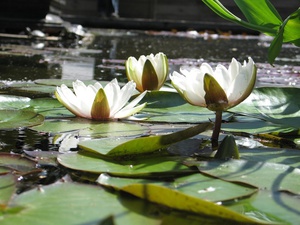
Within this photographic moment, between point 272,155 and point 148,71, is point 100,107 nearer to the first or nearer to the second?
point 148,71

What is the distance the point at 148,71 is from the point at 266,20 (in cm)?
30

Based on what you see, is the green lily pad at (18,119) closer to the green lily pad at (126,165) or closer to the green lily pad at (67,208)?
the green lily pad at (126,165)

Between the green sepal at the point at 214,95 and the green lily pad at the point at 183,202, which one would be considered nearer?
the green lily pad at the point at 183,202

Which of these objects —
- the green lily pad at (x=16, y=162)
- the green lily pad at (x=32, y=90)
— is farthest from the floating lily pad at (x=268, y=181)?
the green lily pad at (x=32, y=90)

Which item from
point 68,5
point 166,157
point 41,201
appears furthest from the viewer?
point 68,5

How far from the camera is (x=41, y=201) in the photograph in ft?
1.98

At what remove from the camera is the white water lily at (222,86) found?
89cm

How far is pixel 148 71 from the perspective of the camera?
4.19 feet

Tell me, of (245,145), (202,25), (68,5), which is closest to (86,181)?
(245,145)

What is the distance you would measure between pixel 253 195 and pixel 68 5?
1330cm

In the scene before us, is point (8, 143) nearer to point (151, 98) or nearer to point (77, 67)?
point (151, 98)

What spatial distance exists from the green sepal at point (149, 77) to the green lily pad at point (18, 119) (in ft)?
0.97

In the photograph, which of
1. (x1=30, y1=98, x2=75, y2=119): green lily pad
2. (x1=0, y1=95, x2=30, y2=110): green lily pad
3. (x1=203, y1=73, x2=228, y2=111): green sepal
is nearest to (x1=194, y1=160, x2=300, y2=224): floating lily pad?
(x1=203, y1=73, x2=228, y2=111): green sepal

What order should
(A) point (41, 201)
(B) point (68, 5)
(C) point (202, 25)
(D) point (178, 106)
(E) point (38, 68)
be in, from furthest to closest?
(B) point (68, 5)
(C) point (202, 25)
(E) point (38, 68)
(D) point (178, 106)
(A) point (41, 201)
